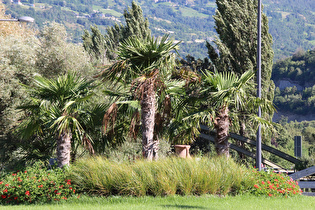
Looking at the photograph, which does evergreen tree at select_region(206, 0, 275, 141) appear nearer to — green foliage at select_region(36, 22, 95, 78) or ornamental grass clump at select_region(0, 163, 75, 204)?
green foliage at select_region(36, 22, 95, 78)

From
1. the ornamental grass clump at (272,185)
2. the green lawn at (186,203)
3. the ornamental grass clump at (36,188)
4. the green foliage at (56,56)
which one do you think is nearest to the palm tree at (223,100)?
the ornamental grass clump at (272,185)

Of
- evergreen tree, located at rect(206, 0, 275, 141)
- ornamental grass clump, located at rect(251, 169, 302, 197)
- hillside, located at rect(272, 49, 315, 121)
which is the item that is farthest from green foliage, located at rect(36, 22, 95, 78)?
hillside, located at rect(272, 49, 315, 121)

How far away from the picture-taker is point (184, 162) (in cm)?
913

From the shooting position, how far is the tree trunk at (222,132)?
10867 millimetres

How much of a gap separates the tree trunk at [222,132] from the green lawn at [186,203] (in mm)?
2274

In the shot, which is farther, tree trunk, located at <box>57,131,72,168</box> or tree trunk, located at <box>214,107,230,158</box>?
tree trunk, located at <box>214,107,230,158</box>

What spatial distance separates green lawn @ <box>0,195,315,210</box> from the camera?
25.2ft

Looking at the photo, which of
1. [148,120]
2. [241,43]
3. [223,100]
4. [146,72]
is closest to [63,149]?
[148,120]

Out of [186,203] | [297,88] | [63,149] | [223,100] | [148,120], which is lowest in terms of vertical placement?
[297,88]

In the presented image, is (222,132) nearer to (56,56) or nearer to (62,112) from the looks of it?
(62,112)

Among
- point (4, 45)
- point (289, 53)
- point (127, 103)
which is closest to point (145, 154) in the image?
point (127, 103)

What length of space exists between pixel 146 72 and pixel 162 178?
4045mm

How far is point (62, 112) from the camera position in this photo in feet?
35.8

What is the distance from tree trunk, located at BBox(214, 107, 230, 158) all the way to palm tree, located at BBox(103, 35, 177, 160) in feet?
6.48
